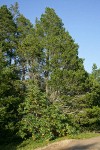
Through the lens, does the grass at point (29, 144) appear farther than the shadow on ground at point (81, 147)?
Yes

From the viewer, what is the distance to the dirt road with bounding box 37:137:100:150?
2234cm

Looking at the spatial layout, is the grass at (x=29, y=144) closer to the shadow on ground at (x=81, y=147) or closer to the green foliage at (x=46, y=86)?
the green foliage at (x=46, y=86)

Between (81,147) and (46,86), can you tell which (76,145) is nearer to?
(81,147)

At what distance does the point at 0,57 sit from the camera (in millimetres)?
26531

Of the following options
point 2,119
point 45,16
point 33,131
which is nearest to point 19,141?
point 33,131

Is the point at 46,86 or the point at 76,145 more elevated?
the point at 46,86

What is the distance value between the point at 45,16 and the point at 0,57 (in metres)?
9.45

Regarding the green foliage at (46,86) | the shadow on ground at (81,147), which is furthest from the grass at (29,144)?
the shadow on ground at (81,147)

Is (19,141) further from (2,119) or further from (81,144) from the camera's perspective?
(81,144)

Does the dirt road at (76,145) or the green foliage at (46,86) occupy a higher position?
the green foliage at (46,86)

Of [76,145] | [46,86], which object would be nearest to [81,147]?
[76,145]

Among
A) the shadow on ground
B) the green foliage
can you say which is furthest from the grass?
the shadow on ground

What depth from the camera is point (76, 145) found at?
77.2 feet

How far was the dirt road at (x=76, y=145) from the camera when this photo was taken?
73.3 ft
